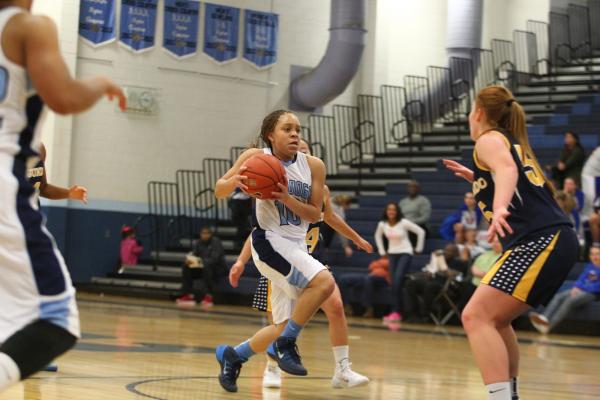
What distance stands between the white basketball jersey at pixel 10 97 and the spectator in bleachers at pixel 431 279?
1165 centimetres

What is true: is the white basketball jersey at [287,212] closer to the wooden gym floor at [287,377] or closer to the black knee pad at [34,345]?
the wooden gym floor at [287,377]

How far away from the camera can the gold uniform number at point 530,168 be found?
5.06 metres

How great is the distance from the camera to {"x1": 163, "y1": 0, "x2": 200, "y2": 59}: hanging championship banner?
1997 cm

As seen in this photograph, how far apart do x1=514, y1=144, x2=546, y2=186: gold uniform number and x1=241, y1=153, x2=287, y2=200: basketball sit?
1383mm

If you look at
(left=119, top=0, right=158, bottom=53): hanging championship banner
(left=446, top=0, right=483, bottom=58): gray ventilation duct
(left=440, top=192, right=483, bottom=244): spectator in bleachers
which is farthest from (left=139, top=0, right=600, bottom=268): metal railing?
(left=440, top=192, right=483, bottom=244): spectator in bleachers

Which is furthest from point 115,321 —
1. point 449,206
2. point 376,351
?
point 449,206

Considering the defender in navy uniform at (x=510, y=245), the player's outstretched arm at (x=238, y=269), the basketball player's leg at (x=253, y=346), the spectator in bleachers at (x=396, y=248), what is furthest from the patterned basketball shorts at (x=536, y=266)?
the spectator in bleachers at (x=396, y=248)

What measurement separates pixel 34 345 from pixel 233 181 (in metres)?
2.87

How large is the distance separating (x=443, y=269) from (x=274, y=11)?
314 inches

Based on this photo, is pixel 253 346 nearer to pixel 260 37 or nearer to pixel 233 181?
pixel 233 181

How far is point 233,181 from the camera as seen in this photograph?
5957 millimetres

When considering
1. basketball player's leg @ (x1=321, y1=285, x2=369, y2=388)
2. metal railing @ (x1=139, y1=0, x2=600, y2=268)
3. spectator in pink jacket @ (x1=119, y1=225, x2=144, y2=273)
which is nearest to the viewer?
basketball player's leg @ (x1=321, y1=285, x2=369, y2=388)

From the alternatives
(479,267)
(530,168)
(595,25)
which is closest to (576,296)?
(479,267)

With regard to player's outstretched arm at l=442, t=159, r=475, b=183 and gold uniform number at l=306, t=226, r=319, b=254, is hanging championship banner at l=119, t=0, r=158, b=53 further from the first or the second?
player's outstretched arm at l=442, t=159, r=475, b=183
